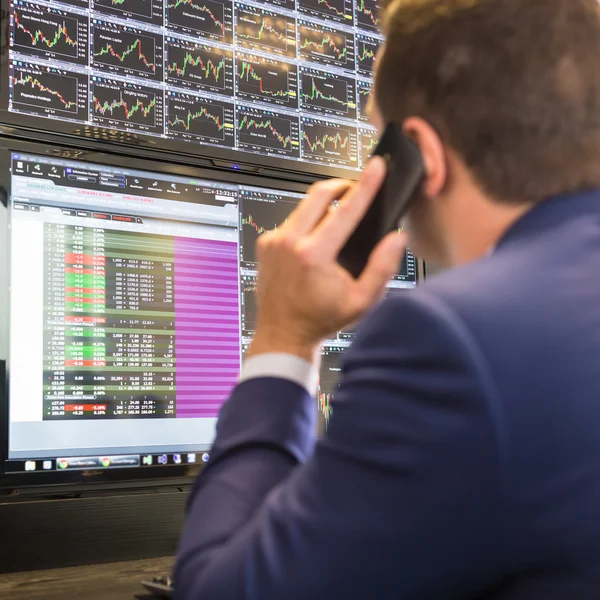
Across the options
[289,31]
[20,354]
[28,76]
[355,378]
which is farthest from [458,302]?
[289,31]

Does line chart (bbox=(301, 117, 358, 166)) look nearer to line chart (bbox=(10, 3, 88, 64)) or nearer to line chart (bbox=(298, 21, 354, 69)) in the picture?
line chart (bbox=(298, 21, 354, 69))

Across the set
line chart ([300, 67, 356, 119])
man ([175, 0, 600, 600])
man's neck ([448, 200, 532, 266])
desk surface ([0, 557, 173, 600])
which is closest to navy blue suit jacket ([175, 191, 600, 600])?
man ([175, 0, 600, 600])

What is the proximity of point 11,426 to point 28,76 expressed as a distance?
61 cm

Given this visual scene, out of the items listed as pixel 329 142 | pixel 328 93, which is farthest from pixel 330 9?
pixel 329 142

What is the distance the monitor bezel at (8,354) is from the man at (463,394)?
648 millimetres

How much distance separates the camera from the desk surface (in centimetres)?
102

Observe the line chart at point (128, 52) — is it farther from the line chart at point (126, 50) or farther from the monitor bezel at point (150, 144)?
the monitor bezel at point (150, 144)

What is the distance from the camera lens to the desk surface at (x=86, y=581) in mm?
1017

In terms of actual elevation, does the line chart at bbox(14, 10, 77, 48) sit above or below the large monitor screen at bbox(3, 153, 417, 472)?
above

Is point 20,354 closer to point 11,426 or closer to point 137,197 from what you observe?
point 11,426

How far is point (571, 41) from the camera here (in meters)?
0.61

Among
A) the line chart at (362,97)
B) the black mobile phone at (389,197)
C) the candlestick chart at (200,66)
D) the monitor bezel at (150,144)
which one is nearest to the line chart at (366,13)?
the line chart at (362,97)

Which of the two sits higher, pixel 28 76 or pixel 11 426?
pixel 28 76

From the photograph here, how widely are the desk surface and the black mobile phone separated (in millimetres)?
607
